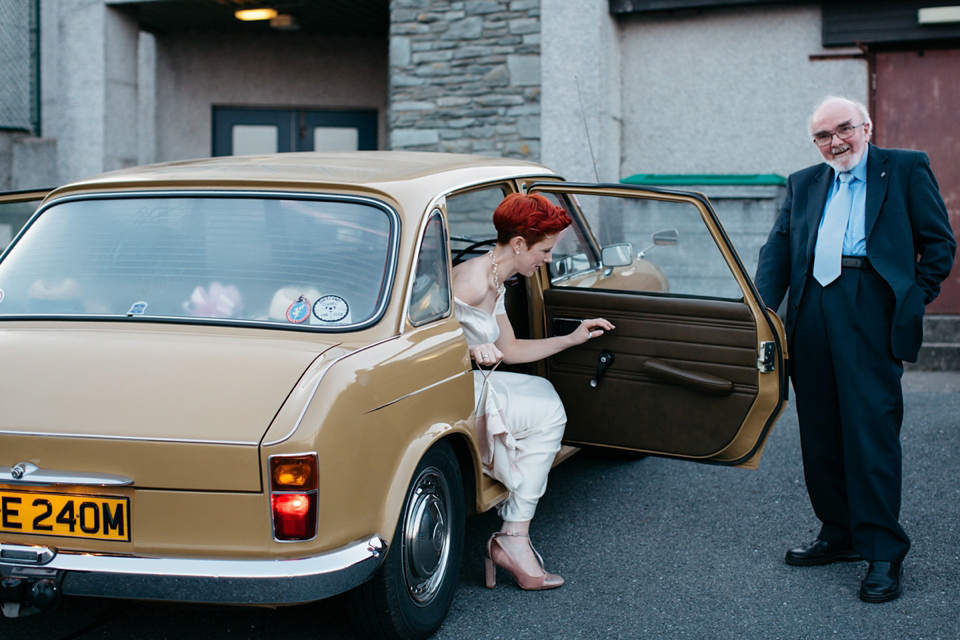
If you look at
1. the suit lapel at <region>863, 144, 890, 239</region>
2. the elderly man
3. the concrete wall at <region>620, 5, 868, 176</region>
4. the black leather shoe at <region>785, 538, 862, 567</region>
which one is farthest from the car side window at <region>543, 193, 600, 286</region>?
the concrete wall at <region>620, 5, 868, 176</region>

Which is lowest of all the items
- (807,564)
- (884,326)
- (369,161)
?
(807,564)

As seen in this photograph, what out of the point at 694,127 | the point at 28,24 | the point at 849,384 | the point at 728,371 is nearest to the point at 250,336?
the point at 728,371

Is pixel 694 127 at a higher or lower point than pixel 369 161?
higher

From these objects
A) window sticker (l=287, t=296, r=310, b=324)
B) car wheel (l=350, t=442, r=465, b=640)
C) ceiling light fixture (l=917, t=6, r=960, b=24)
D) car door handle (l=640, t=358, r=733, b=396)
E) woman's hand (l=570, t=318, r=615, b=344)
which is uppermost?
ceiling light fixture (l=917, t=6, r=960, b=24)

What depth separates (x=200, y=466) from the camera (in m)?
2.59

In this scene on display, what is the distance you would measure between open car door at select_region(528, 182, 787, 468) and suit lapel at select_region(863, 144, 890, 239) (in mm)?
500

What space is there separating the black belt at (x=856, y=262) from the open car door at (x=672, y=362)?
34 centimetres

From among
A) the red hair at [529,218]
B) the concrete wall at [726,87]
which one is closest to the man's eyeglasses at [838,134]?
the red hair at [529,218]

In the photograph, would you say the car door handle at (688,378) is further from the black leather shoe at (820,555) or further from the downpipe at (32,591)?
the downpipe at (32,591)

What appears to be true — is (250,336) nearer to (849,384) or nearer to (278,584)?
(278,584)

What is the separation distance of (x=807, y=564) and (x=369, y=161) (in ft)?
8.19

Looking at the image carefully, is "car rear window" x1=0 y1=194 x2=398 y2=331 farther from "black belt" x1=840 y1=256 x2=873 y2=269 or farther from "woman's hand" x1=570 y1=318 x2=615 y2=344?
"black belt" x1=840 y1=256 x2=873 y2=269

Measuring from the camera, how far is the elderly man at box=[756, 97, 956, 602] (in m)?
3.69

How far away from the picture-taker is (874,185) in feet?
12.2
